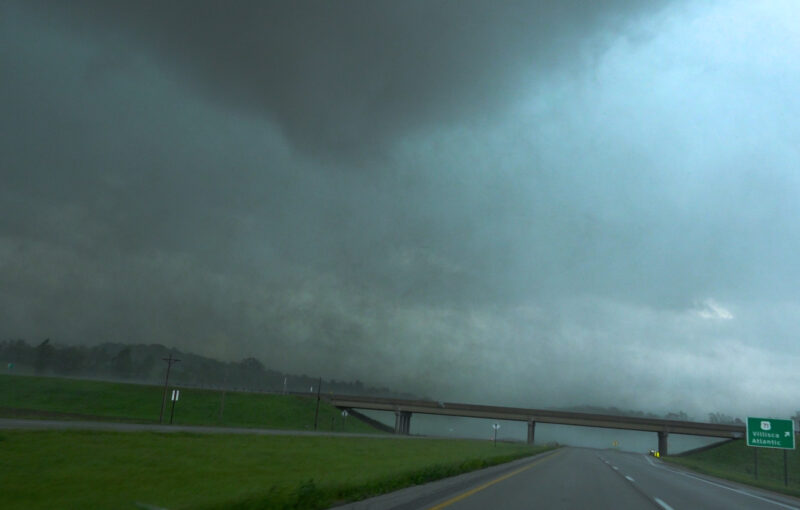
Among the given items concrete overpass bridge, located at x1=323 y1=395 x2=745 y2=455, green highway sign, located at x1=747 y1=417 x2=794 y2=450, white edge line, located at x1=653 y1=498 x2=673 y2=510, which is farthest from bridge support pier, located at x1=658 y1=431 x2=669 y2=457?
white edge line, located at x1=653 y1=498 x2=673 y2=510

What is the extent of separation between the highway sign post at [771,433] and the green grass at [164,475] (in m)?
31.0

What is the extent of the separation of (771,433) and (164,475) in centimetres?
4564

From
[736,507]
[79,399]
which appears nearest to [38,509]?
[736,507]

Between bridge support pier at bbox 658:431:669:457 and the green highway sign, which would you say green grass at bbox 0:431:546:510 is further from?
bridge support pier at bbox 658:431:669:457

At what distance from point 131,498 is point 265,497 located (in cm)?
267

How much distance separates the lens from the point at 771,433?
140 ft

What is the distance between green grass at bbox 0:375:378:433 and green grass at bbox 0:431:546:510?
75.5 meters

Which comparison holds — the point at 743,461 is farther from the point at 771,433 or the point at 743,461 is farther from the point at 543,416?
the point at 771,433

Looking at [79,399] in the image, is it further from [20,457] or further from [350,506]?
[350,506]

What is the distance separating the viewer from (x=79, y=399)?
108188mm

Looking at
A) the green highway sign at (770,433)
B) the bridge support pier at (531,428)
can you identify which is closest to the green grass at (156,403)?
the bridge support pier at (531,428)

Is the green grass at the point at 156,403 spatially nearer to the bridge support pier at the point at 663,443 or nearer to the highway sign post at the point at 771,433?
the bridge support pier at the point at 663,443

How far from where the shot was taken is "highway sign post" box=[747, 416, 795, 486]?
4150cm

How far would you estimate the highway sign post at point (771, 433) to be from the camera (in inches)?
1634
